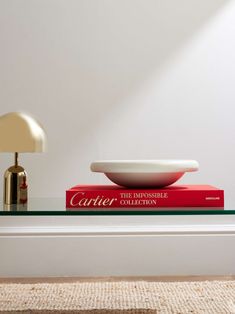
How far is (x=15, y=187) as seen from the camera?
1538mm

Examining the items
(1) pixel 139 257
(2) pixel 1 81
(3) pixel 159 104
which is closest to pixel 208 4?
(3) pixel 159 104

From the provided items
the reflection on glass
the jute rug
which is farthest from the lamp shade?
the jute rug

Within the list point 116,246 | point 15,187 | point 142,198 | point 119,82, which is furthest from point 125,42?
point 142,198

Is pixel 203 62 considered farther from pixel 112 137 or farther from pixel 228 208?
pixel 228 208

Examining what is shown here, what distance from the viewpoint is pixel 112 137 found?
2.16m

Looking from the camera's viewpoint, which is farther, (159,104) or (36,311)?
(159,104)

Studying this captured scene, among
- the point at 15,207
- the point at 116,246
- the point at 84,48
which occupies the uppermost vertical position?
the point at 84,48

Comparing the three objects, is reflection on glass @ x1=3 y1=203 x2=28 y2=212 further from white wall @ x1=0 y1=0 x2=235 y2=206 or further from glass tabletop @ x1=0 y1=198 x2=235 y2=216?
white wall @ x1=0 y1=0 x2=235 y2=206

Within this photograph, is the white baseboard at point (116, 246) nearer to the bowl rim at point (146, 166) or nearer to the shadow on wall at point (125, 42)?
the shadow on wall at point (125, 42)

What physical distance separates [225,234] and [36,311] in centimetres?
82

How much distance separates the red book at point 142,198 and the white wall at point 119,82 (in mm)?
809

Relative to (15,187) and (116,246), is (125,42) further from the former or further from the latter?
(15,187)

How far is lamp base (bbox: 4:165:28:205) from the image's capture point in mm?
1480

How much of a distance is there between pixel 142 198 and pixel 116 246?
85cm
